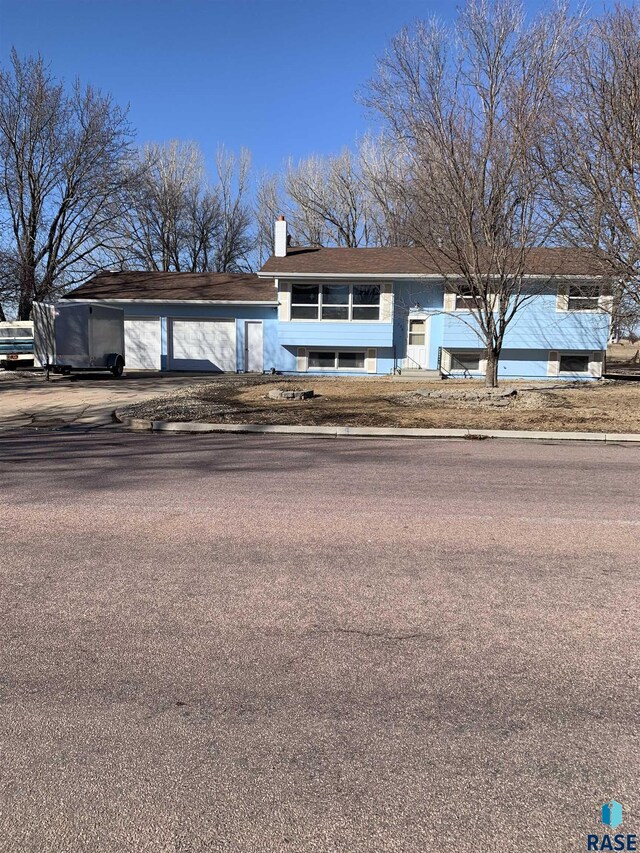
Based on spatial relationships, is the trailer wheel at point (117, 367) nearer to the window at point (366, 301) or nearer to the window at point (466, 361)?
the window at point (366, 301)

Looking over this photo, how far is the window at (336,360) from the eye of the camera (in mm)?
24172

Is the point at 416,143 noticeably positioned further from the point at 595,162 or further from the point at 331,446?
the point at 331,446

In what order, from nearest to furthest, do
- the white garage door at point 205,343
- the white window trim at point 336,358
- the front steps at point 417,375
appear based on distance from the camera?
the front steps at point 417,375 → the white window trim at point 336,358 → the white garage door at point 205,343

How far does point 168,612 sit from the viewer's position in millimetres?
3498

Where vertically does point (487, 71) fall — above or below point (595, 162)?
above

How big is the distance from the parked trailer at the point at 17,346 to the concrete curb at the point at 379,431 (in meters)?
14.0

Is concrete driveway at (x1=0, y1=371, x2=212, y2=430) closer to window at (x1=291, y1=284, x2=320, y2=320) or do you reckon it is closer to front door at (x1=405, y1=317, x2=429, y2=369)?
window at (x1=291, y1=284, x2=320, y2=320)

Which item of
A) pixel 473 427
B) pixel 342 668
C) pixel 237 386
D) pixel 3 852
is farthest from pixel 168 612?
pixel 237 386

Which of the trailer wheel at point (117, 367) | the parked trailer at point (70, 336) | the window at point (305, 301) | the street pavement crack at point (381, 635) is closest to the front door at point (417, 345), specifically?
the window at point (305, 301)

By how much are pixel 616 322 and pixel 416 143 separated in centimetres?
976

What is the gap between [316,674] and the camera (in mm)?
2842

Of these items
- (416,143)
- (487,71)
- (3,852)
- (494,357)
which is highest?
(487,71)

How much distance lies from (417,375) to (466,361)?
2.46 meters

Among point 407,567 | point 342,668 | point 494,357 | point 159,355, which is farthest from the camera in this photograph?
point 159,355
